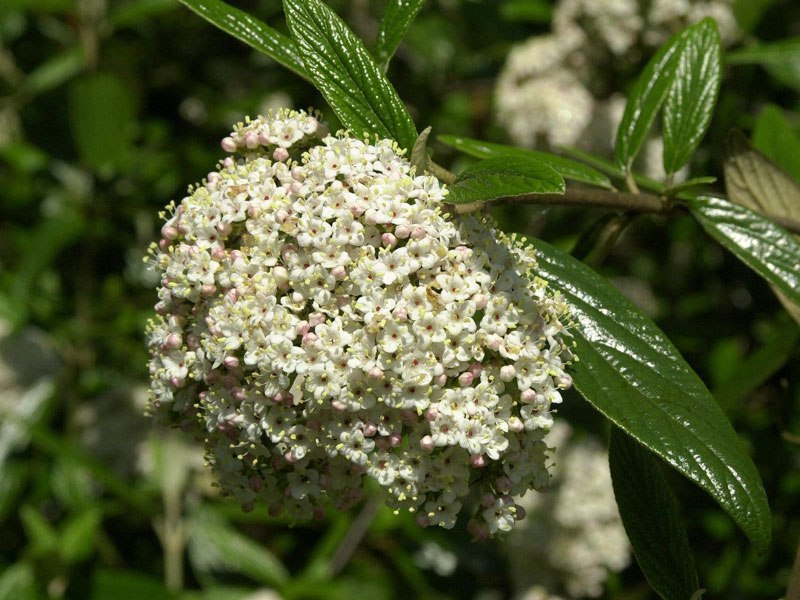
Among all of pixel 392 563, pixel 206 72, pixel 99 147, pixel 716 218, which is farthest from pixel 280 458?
pixel 206 72

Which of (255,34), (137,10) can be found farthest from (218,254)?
(137,10)

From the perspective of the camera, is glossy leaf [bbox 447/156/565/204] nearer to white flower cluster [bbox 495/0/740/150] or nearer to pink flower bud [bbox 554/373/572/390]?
pink flower bud [bbox 554/373/572/390]

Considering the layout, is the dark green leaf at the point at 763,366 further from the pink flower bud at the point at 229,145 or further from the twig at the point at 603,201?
the pink flower bud at the point at 229,145

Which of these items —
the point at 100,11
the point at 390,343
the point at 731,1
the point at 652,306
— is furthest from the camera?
the point at 652,306

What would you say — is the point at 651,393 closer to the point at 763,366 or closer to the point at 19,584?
the point at 763,366

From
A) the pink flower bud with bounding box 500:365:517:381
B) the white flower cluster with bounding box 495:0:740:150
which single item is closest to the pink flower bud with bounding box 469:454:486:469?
the pink flower bud with bounding box 500:365:517:381

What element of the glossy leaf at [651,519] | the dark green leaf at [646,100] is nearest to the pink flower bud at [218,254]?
the glossy leaf at [651,519]

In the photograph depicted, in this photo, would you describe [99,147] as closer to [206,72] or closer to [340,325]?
[206,72]

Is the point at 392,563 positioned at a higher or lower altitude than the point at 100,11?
lower
